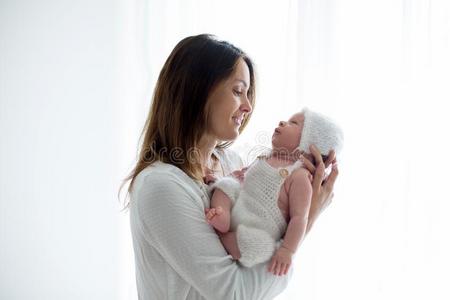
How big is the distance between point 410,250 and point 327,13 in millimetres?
1010

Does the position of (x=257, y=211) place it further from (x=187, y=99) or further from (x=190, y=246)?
(x=187, y=99)

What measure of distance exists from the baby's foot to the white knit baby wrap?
37 mm

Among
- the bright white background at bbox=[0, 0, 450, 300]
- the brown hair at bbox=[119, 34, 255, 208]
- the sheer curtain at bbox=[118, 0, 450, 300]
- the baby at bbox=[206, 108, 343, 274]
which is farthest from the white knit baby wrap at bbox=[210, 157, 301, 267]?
the sheer curtain at bbox=[118, 0, 450, 300]

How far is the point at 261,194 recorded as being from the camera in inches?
47.6

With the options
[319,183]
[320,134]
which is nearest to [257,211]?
[319,183]

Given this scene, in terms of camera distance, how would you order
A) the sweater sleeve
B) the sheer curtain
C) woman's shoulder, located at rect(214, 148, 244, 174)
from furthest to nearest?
1. the sheer curtain
2. woman's shoulder, located at rect(214, 148, 244, 174)
3. the sweater sleeve

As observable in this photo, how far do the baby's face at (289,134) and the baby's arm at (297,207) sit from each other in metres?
0.10

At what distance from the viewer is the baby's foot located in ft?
3.63

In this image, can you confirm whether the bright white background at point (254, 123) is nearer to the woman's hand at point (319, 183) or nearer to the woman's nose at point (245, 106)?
the woman's nose at point (245, 106)

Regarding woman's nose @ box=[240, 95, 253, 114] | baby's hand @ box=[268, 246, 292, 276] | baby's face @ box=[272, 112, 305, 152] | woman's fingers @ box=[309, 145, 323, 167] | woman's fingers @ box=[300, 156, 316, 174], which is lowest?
baby's hand @ box=[268, 246, 292, 276]

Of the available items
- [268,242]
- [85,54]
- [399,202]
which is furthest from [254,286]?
[85,54]

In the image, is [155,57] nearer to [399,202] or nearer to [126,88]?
[126,88]

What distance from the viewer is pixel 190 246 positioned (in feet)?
3.39

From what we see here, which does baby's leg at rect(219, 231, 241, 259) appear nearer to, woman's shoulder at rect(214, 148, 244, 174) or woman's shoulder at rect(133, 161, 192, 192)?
woman's shoulder at rect(133, 161, 192, 192)
